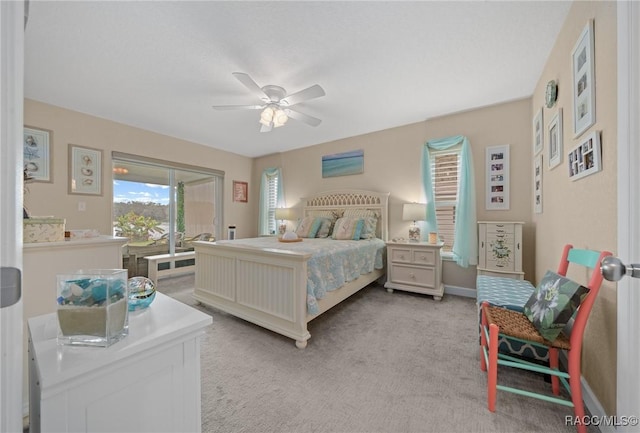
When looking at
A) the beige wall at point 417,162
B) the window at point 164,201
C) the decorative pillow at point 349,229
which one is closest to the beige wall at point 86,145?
the window at point 164,201

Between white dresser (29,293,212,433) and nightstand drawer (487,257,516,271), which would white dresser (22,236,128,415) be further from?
nightstand drawer (487,257,516,271)

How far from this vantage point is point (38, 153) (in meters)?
3.06

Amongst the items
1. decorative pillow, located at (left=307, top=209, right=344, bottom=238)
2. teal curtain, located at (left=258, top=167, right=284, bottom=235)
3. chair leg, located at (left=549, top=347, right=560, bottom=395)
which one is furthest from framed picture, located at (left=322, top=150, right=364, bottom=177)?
chair leg, located at (left=549, top=347, right=560, bottom=395)

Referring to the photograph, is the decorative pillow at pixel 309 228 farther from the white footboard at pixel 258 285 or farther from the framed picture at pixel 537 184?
the framed picture at pixel 537 184

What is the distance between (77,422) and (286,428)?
1084 mm

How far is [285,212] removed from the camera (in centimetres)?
504

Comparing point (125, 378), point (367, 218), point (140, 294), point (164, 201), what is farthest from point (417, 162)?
point (164, 201)

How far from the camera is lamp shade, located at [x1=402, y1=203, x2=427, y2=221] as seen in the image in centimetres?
348

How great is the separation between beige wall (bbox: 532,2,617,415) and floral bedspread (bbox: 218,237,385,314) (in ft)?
5.80

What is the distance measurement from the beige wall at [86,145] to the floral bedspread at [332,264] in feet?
8.23

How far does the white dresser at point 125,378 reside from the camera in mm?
501

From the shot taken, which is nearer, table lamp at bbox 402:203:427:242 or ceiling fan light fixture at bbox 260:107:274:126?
ceiling fan light fixture at bbox 260:107:274:126

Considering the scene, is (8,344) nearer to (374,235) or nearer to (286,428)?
(286,428)

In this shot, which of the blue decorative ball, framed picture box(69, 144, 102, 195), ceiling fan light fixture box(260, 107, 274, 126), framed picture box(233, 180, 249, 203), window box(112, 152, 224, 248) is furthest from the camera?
framed picture box(233, 180, 249, 203)
